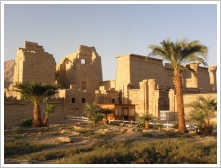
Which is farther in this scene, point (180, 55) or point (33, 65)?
point (33, 65)

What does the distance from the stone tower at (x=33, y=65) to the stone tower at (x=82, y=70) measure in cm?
376

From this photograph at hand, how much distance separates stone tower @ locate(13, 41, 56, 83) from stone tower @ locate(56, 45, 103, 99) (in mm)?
3763

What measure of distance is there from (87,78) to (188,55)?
19.6m

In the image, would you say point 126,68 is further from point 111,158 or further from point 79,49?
point 111,158

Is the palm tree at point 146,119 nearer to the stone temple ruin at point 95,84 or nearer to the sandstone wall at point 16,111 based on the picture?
the stone temple ruin at point 95,84

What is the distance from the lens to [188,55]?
49.3ft

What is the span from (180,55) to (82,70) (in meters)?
18.9

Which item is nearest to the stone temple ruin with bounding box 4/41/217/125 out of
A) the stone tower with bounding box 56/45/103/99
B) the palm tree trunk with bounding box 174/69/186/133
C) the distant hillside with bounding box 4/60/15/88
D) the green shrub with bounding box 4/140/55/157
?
the stone tower with bounding box 56/45/103/99

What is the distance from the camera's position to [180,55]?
1523 centimetres

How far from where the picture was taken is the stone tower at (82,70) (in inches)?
1272

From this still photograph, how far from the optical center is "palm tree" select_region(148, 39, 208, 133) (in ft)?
48.6

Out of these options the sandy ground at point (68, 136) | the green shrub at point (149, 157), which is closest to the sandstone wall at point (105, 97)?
the sandy ground at point (68, 136)

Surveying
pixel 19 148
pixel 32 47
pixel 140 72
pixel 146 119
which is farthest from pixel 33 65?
pixel 19 148

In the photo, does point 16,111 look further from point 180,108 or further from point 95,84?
point 95,84
